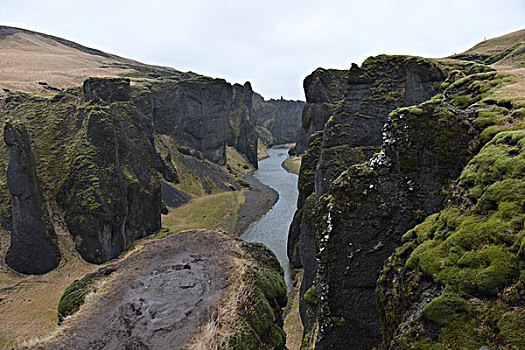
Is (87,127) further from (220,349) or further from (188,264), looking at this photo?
(220,349)

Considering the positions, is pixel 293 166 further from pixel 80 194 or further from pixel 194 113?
pixel 80 194

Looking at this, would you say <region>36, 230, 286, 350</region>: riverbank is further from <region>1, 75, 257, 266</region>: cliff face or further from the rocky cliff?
<region>1, 75, 257, 266</region>: cliff face

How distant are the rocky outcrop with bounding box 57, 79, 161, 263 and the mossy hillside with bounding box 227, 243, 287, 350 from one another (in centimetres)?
2358

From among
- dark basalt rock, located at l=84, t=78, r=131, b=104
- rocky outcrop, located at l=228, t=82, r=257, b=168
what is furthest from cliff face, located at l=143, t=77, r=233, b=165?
dark basalt rock, located at l=84, t=78, r=131, b=104

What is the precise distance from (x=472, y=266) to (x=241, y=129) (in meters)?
128

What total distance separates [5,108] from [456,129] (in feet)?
193

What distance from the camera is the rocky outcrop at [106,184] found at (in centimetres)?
3434

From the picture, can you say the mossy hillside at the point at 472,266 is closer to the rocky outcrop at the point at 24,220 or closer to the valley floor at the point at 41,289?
the valley floor at the point at 41,289

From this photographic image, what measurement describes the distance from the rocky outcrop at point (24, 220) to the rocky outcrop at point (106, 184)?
3.04m

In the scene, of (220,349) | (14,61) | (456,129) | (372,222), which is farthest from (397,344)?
(14,61)

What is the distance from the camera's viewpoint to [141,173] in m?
48.1

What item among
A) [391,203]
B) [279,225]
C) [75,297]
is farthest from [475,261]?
[279,225]

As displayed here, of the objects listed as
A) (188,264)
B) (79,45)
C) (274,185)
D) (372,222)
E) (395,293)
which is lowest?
(274,185)

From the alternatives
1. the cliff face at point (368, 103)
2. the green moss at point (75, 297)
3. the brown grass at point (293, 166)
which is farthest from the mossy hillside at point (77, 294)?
the brown grass at point (293, 166)
